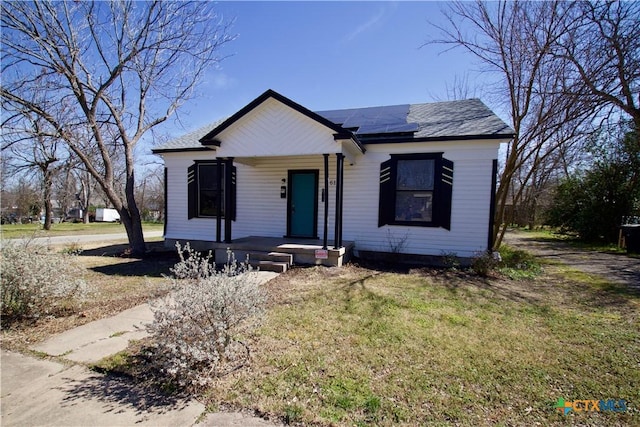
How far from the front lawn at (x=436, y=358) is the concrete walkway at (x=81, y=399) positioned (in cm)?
27

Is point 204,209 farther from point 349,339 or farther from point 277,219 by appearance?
point 349,339

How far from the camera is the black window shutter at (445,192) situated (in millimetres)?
7590

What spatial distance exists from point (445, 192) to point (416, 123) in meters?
2.33

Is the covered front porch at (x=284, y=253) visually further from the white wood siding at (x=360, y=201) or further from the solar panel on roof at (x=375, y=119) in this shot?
the solar panel on roof at (x=375, y=119)

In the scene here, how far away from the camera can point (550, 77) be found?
907 centimetres

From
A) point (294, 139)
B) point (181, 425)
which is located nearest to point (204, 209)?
point (294, 139)

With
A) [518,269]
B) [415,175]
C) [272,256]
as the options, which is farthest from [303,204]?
[518,269]

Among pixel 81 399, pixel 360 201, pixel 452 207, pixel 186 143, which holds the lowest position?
pixel 81 399

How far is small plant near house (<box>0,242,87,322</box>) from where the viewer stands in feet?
12.3

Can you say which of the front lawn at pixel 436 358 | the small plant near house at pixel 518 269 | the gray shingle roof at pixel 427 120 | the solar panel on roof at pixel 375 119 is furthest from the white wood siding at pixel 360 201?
the front lawn at pixel 436 358

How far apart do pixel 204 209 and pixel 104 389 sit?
7834mm

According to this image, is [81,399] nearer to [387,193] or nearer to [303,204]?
[303,204]

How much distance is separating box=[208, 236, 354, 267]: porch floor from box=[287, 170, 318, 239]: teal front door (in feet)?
2.22

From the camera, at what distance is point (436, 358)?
3084 millimetres
